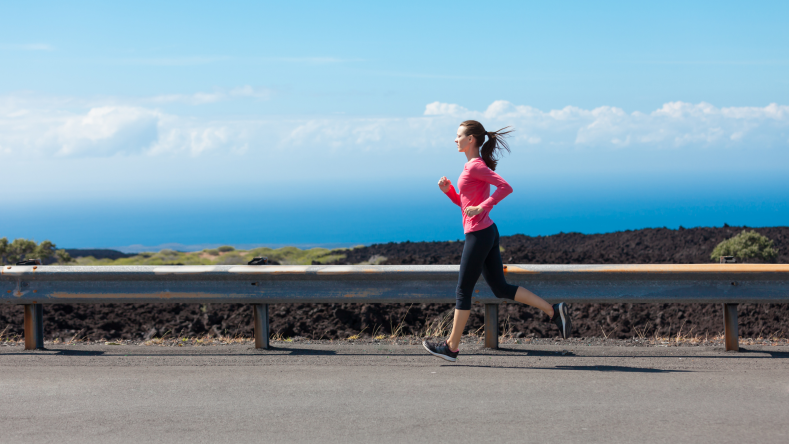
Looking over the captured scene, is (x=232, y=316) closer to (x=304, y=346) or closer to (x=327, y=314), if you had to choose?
(x=327, y=314)

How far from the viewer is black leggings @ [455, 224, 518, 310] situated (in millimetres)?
5738

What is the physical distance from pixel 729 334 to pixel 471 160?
9.72ft

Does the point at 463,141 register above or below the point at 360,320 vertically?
above

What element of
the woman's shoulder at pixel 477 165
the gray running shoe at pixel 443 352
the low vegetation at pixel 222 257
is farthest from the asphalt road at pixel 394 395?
the low vegetation at pixel 222 257

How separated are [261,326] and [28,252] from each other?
39.9ft

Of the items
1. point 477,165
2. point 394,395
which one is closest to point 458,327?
point 394,395

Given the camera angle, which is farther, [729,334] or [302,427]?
[729,334]

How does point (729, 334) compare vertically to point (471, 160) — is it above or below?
below

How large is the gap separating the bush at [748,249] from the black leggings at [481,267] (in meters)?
7.92

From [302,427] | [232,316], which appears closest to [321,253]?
[232,316]

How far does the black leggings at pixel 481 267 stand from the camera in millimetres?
5738

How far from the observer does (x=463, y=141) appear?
5891 mm

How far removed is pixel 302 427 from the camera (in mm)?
4199

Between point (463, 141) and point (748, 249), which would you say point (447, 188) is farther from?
point (748, 249)
